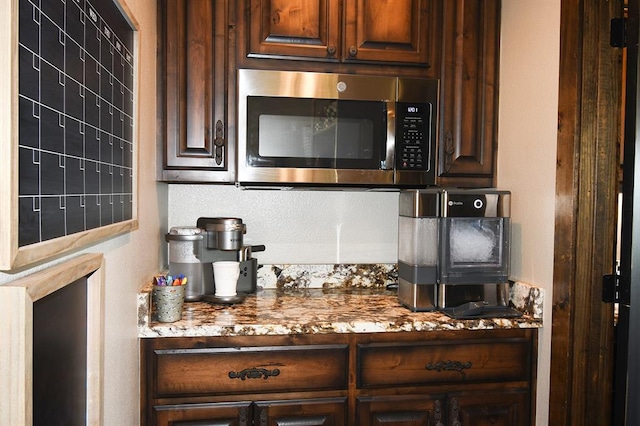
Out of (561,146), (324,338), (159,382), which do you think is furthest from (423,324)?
(159,382)

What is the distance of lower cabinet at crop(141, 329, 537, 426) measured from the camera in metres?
1.72

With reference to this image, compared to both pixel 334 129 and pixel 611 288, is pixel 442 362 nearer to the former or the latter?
pixel 611 288

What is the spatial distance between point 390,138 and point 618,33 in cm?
85

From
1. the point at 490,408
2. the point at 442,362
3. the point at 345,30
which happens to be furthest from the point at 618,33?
the point at 490,408

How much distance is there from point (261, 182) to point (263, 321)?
56 centimetres

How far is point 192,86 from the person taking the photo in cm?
199

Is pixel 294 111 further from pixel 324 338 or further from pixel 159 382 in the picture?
pixel 159 382

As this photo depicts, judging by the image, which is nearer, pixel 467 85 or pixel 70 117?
pixel 70 117

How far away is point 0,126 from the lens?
60cm

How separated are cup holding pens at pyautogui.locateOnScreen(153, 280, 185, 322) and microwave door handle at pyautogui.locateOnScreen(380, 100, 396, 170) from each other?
936 millimetres

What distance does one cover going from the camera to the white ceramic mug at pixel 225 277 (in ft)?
6.65

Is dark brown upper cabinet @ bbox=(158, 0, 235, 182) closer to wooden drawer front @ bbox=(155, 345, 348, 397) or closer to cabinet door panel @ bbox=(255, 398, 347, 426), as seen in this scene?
wooden drawer front @ bbox=(155, 345, 348, 397)

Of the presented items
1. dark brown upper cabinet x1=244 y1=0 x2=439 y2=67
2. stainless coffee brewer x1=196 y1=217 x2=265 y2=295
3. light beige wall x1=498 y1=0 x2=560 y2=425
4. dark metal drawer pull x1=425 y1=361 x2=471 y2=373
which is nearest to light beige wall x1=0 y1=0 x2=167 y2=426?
stainless coffee brewer x1=196 y1=217 x2=265 y2=295

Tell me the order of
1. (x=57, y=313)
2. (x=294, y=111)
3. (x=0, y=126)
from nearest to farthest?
(x=0, y=126)
(x=57, y=313)
(x=294, y=111)
